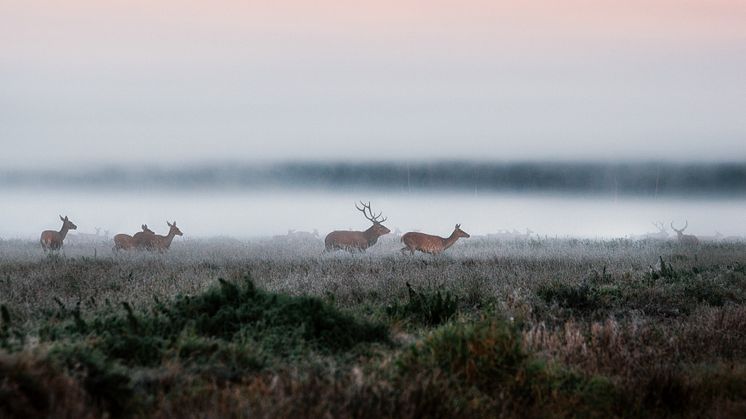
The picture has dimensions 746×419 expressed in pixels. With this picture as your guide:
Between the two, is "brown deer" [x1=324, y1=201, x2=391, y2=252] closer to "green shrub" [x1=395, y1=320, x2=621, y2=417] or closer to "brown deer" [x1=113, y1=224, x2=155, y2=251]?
"brown deer" [x1=113, y1=224, x2=155, y2=251]

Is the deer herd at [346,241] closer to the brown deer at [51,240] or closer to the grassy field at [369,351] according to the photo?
the brown deer at [51,240]

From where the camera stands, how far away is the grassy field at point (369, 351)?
665cm

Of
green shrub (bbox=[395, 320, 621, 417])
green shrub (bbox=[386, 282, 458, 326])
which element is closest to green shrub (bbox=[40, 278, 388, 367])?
green shrub (bbox=[395, 320, 621, 417])

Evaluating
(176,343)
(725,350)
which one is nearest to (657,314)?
(725,350)

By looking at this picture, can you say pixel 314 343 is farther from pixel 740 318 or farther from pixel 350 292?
pixel 740 318

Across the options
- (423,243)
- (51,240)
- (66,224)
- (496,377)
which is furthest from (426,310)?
(66,224)

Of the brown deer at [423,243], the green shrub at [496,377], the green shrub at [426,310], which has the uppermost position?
the brown deer at [423,243]

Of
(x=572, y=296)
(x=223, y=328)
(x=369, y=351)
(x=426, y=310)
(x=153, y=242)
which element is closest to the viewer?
(x=369, y=351)

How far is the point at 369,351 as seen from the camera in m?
8.79

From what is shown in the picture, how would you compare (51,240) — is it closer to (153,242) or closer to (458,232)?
(153,242)

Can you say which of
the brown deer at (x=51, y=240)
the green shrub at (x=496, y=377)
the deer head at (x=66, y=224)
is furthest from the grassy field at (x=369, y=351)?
the deer head at (x=66, y=224)

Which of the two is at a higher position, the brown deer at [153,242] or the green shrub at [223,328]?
the brown deer at [153,242]

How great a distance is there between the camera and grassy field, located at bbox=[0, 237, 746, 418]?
665 centimetres

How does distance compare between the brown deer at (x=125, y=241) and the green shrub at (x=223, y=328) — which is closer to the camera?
the green shrub at (x=223, y=328)
